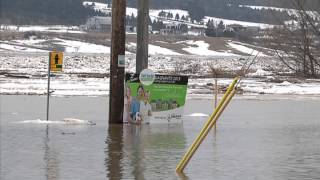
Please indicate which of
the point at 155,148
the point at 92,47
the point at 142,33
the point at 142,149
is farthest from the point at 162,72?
the point at 92,47

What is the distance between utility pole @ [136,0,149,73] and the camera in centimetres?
1864

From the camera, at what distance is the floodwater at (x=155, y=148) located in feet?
35.3

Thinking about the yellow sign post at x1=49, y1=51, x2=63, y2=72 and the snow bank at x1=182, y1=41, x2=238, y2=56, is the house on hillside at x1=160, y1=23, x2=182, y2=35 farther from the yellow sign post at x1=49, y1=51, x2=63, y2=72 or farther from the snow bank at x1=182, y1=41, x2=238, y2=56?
the yellow sign post at x1=49, y1=51, x2=63, y2=72

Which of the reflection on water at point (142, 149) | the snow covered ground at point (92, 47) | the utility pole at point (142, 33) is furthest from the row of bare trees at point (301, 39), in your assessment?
the snow covered ground at point (92, 47)

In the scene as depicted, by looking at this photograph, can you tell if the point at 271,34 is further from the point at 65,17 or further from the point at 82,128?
the point at 65,17

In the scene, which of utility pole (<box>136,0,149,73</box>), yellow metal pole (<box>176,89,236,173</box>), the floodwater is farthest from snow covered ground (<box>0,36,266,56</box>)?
yellow metal pole (<box>176,89,236,173</box>)

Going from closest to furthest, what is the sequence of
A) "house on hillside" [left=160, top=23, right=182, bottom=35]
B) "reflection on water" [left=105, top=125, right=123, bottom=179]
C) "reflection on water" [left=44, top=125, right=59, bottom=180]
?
"reflection on water" [left=44, top=125, right=59, bottom=180]
"reflection on water" [left=105, top=125, right=123, bottom=179]
"house on hillside" [left=160, top=23, right=182, bottom=35]

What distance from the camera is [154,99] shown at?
18.2 m

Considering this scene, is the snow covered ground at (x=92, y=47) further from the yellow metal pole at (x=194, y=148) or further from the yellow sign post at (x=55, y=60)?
the yellow metal pole at (x=194, y=148)

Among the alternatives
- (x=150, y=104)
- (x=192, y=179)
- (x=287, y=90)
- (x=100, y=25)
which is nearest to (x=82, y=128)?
(x=150, y=104)

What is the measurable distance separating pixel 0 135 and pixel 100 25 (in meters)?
152

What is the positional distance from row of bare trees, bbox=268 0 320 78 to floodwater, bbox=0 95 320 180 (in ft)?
104

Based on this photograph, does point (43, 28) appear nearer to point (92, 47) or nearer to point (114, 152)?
A: point (92, 47)

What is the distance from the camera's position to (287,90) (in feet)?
124
